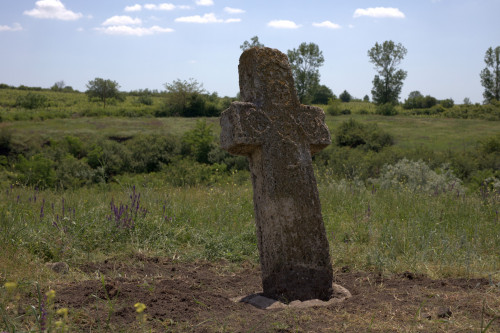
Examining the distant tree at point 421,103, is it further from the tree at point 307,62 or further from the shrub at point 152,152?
the shrub at point 152,152

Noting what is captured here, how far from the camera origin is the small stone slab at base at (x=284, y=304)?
3.95 metres

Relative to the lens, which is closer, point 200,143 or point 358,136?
point 358,136

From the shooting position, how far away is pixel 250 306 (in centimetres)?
394

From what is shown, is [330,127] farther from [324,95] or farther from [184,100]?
[324,95]

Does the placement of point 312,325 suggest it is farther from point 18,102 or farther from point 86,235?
point 18,102

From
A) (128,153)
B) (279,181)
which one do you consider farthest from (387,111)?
(279,181)

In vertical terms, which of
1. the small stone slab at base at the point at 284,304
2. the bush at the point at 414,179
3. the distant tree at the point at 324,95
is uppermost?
the distant tree at the point at 324,95

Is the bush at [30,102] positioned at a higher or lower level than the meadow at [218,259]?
higher

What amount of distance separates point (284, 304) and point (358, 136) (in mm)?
22621

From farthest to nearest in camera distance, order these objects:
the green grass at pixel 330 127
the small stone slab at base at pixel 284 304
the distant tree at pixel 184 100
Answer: the distant tree at pixel 184 100
the green grass at pixel 330 127
the small stone slab at base at pixel 284 304

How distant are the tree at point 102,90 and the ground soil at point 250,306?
65.2m

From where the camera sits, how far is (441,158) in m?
18.2

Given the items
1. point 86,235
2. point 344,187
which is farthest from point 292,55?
point 86,235

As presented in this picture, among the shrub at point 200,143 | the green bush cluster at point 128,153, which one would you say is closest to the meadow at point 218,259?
the green bush cluster at point 128,153
